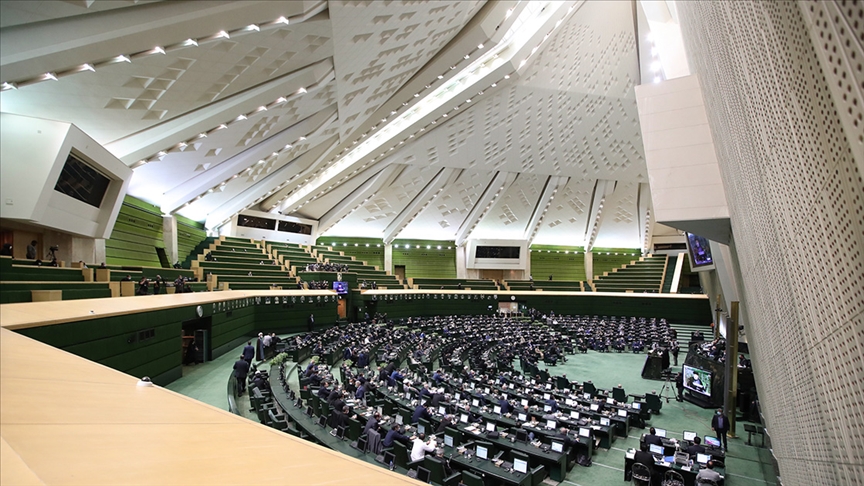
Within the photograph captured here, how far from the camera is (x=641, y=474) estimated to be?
7828 mm

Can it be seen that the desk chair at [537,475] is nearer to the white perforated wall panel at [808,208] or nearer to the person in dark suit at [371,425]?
the person in dark suit at [371,425]

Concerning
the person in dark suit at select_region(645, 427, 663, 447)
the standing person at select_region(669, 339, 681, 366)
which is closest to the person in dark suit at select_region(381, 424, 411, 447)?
the person in dark suit at select_region(645, 427, 663, 447)

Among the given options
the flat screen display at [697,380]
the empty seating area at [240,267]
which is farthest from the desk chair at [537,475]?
the empty seating area at [240,267]

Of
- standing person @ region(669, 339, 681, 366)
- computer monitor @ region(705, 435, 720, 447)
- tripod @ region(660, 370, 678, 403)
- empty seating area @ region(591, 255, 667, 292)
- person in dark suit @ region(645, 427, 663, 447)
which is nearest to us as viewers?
person in dark suit @ region(645, 427, 663, 447)

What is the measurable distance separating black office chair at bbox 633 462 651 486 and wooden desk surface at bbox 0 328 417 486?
24.1 ft

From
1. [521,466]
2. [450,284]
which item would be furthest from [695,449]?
[450,284]

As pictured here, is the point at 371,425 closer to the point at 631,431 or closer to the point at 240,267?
the point at 631,431

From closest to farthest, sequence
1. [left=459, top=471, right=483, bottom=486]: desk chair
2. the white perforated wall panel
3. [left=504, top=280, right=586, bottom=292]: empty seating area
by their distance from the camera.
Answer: the white perforated wall panel → [left=459, top=471, right=483, bottom=486]: desk chair → [left=504, top=280, right=586, bottom=292]: empty seating area

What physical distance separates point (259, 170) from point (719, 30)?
21.5 metres

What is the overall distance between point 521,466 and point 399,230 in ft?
108

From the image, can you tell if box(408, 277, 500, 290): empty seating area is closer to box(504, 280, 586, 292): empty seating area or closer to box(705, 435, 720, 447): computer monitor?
box(504, 280, 586, 292): empty seating area

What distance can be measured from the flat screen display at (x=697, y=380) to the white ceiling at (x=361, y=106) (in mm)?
15232

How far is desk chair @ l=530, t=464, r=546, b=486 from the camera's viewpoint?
7.85 m

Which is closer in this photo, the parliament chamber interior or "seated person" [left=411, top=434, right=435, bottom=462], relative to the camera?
the parliament chamber interior
